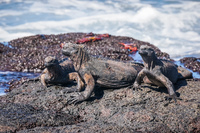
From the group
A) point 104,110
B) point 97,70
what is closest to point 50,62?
point 97,70

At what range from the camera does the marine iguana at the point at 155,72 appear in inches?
206

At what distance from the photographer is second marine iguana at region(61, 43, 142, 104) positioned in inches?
221

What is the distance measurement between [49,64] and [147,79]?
8.21 feet

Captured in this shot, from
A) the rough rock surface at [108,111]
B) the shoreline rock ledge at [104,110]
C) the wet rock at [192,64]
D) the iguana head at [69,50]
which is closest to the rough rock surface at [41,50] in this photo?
the wet rock at [192,64]

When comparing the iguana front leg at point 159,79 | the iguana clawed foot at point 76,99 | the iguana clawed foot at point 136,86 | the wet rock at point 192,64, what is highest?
the wet rock at point 192,64

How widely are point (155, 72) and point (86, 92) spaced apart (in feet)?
5.21

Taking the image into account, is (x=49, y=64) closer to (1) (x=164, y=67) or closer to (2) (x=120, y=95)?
(2) (x=120, y=95)

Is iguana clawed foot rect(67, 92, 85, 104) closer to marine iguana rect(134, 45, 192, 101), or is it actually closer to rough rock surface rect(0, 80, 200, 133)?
rough rock surface rect(0, 80, 200, 133)

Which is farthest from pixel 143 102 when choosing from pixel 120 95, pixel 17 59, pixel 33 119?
pixel 17 59

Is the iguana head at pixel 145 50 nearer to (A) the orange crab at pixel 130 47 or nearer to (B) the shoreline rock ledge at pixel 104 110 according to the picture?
(B) the shoreline rock ledge at pixel 104 110

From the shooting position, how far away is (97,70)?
18.8ft

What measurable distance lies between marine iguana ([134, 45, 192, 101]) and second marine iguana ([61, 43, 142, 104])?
0.37 meters

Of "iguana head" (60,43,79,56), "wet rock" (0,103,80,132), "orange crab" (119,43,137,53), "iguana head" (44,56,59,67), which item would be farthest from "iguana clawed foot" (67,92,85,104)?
"orange crab" (119,43,137,53)

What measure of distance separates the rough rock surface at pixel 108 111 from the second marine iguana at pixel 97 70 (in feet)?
0.81
